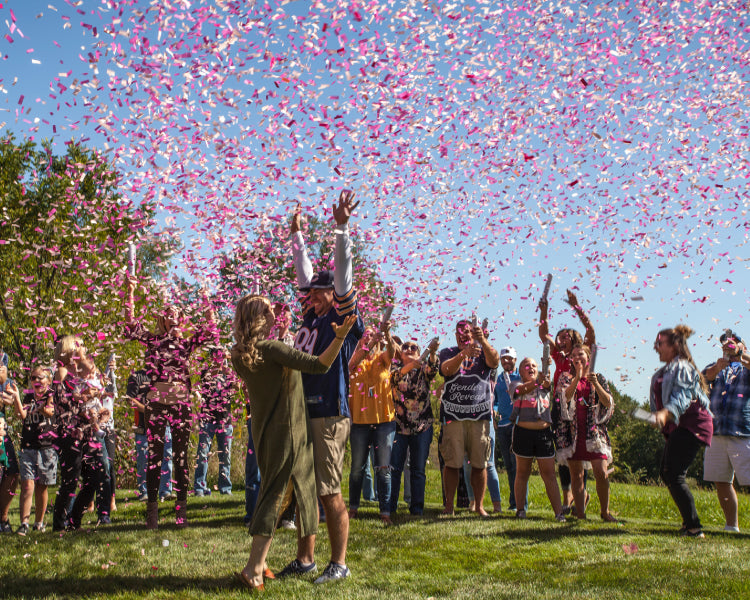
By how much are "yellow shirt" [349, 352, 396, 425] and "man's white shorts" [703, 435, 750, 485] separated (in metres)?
3.75

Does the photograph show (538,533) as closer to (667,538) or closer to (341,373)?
(667,538)

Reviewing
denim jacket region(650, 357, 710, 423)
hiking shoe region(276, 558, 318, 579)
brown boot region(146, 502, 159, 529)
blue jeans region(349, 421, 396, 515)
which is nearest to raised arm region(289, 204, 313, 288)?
hiking shoe region(276, 558, 318, 579)

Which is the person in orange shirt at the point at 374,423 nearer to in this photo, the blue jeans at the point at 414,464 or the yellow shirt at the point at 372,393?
the yellow shirt at the point at 372,393

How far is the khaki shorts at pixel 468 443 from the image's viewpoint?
8.32 meters

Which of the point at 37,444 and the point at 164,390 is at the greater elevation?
the point at 164,390

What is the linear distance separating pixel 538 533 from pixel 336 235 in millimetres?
4266

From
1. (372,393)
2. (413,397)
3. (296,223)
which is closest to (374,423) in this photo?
(372,393)

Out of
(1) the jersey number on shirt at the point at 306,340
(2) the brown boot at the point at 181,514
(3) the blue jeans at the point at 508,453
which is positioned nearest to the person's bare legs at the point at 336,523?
(1) the jersey number on shirt at the point at 306,340

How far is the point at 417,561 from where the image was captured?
5.84 m

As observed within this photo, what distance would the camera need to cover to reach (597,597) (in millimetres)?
4582

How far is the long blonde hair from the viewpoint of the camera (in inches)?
187

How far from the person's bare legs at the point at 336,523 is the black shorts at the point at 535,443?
392cm

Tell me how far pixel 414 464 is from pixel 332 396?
3691 millimetres

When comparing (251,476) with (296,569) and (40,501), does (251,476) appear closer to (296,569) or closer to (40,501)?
(40,501)
